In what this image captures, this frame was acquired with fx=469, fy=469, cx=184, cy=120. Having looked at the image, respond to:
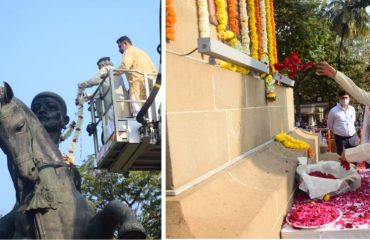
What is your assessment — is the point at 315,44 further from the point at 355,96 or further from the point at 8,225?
the point at 8,225

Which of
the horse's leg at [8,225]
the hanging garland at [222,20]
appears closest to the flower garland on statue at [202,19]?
the hanging garland at [222,20]

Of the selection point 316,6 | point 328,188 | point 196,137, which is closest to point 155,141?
point 196,137

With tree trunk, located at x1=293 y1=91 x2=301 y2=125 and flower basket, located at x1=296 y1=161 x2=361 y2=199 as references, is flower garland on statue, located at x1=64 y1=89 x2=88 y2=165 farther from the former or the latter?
tree trunk, located at x1=293 y1=91 x2=301 y2=125

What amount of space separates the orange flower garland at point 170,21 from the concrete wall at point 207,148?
0.19ft

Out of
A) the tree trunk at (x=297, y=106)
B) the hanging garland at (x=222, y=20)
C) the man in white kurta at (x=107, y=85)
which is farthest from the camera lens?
the tree trunk at (x=297, y=106)

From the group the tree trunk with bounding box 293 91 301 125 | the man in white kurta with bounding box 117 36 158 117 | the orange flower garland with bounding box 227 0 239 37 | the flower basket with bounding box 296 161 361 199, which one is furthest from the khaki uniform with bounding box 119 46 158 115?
the tree trunk with bounding box 293 91 301 125

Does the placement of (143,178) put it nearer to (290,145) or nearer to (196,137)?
(196,137)

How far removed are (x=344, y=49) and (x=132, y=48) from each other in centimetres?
466

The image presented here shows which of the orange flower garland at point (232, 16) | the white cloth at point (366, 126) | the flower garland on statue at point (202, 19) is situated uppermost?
the orange flower garland at point (232, 16)

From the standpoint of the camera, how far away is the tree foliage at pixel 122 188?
2861 mm

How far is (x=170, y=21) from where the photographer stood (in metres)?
2.45

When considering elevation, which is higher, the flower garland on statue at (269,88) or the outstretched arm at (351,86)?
the flower garland on statue at (269,88)

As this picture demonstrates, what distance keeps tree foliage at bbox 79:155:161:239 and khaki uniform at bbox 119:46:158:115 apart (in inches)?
19.3

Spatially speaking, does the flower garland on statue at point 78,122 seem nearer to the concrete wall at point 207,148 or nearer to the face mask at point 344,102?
the concrete wall at point 207,148
